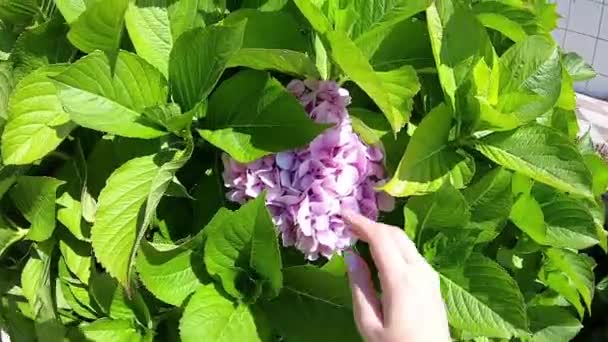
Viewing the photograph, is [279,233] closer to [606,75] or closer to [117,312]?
[117,312]

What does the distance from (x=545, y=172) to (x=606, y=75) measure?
9.76 ft

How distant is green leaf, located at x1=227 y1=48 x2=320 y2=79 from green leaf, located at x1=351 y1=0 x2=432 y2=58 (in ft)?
0.17

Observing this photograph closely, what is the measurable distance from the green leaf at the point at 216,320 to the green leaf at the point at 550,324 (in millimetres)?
383

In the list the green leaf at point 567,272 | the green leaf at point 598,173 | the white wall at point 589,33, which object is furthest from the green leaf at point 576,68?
the white wall at point 589,33

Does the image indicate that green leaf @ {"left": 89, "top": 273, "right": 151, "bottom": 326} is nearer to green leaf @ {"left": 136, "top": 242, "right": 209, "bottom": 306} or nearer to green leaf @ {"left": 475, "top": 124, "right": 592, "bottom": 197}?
green leaf @ {"left": 136, "top": 242, "right": 209, "bottom": 306}

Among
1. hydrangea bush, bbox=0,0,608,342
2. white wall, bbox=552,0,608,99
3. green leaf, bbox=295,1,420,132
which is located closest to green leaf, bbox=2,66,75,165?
hydrangea bush, bbox=0,0,608,342

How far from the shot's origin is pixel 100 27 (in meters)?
0.65

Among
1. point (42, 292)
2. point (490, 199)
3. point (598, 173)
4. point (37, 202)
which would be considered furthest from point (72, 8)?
point (598, 173)

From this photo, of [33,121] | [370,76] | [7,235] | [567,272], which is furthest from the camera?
[567,272]

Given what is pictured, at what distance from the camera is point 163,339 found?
2.61 feet

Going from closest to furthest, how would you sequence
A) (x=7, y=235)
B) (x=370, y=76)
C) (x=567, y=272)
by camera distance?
(x=370, y=76), (x=7, y=235), (x=567, y=272)

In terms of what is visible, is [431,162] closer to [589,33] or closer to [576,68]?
[576,68]

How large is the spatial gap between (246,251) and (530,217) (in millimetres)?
270

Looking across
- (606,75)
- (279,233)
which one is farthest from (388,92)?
(606,75)
